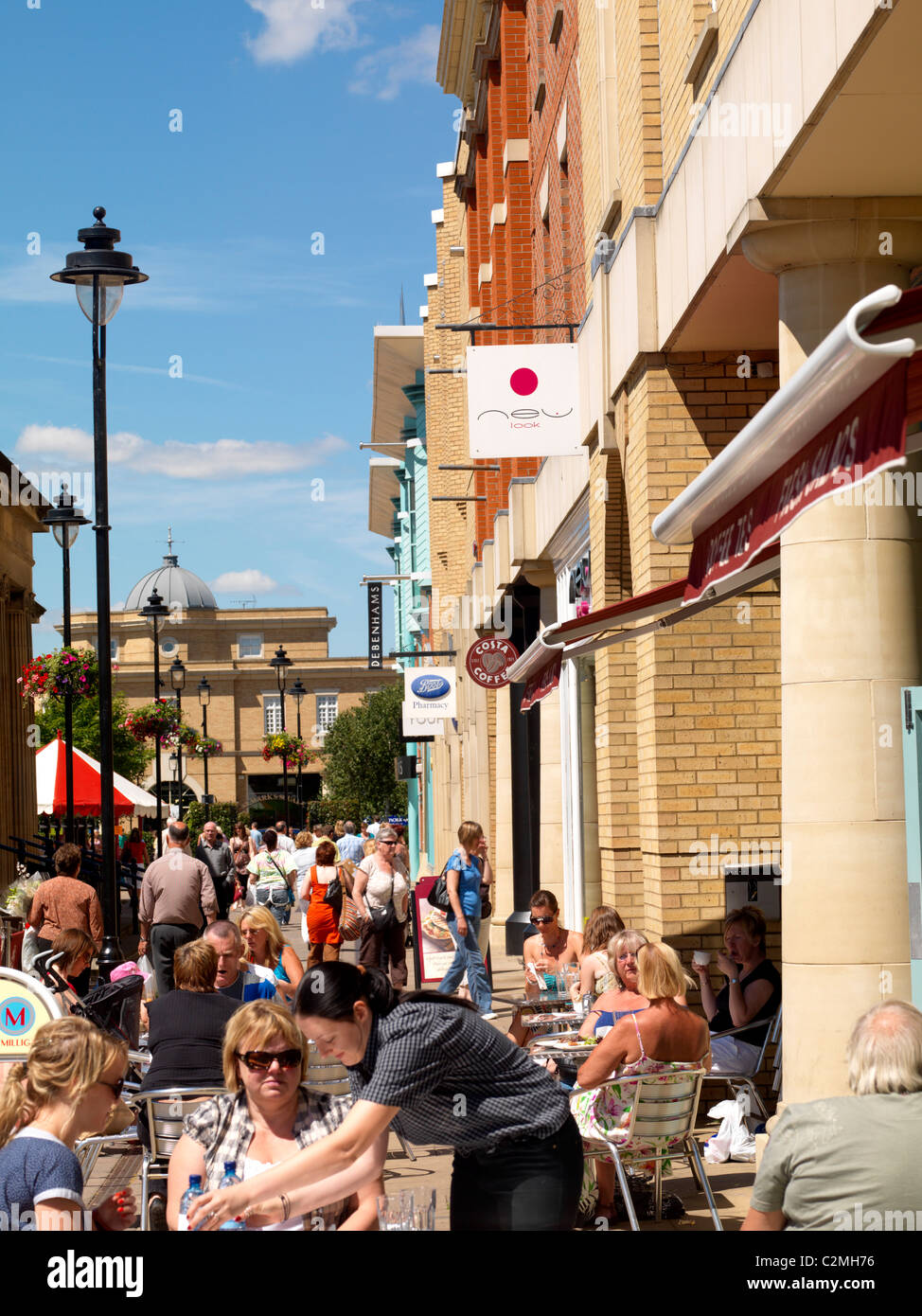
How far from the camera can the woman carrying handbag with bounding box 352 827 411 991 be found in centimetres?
1590

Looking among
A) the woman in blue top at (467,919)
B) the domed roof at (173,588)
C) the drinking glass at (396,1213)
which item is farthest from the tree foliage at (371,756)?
the drinking glass at (396,1213)

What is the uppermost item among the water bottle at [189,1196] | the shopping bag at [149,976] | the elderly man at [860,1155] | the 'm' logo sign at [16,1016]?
the elderly man at [860,1155]

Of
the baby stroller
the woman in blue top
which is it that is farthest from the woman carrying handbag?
the baby stroller

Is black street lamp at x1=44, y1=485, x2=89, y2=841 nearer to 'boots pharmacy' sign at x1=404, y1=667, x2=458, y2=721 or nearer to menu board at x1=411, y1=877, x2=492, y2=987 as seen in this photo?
menu board at x1=411, y1=877, x2=492, y2=987

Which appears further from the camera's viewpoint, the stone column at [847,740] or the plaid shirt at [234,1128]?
the stone column at [847,740]

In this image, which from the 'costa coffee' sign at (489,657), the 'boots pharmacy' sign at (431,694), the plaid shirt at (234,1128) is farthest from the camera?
the 'boots pharmacy' sign at (431,694)

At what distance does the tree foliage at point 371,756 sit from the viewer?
76750 mm

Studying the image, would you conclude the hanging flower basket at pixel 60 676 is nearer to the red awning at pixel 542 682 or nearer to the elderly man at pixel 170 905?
the elderly man at pixel 170 905

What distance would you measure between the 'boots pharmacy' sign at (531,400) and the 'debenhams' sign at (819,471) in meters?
7.82

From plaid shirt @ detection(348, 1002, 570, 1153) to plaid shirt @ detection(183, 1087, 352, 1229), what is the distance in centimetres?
46

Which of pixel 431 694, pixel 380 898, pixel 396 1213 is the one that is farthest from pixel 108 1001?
pixel 431 694

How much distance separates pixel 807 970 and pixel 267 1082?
3339mm
